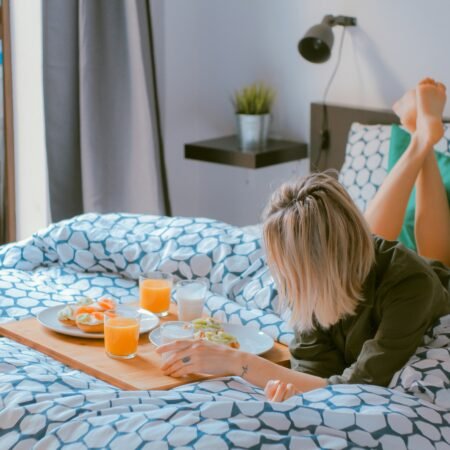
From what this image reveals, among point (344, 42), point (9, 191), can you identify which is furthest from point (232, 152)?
point (9, 191)

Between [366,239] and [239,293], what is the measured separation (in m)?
0.69

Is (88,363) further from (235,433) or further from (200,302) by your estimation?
(235,433)

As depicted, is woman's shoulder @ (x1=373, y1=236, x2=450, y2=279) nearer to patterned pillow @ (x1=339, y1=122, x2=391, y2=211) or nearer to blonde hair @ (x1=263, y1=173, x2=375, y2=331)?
blonde hair @ (x1=263, y1=173, x2=375, y2=331)

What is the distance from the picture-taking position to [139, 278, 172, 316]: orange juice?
2258 mm

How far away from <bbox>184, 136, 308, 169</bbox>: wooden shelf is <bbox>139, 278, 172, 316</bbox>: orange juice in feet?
4.60

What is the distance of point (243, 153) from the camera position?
3625 millimetres

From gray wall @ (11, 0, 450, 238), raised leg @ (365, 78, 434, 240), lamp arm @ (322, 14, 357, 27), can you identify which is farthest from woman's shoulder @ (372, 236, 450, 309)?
lamp arm @ (322, 14, 357, 27)

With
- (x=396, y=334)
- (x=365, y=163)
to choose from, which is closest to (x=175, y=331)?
(x=396, y=334)

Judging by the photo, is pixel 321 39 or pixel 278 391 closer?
pixel 278 391

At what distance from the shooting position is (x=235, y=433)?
1548 mm

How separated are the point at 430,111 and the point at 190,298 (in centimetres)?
96

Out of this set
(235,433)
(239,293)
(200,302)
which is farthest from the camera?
(239,293)

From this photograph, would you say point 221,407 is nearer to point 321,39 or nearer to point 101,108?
point 321,39

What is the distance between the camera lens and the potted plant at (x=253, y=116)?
3.69 meters
